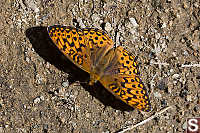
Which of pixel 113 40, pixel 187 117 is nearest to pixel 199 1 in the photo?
pixel 113 40

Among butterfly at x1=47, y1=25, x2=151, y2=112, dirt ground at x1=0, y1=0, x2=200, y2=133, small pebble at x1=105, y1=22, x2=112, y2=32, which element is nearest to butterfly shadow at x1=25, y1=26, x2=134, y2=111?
dirt ground at x1=0, y1=0, x2=200, y2=133

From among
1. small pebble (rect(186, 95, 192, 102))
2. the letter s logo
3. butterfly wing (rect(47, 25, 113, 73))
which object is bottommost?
the letter s logo

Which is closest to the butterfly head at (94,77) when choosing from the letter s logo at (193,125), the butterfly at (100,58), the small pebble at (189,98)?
the butterfly at (100,58)

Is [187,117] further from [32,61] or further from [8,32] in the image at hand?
[8,32]

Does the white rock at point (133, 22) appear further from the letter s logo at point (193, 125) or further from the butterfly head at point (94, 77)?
the letter s logo at point (193, 125)

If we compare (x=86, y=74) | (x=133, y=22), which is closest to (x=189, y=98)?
(x=133, y=22)

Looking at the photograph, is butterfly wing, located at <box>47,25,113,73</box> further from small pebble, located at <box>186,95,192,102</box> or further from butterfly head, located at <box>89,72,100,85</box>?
small pebble, located at <box>186,95,192,102</box>
